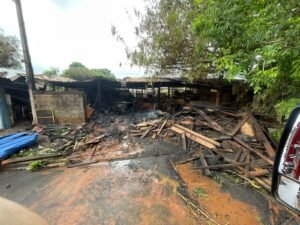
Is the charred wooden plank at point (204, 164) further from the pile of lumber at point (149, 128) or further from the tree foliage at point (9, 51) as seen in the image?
the tree foliage at point (9, 51)

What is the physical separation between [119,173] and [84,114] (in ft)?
20.8

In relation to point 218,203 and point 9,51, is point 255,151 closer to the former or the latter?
point 218,203

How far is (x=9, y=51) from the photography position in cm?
1351

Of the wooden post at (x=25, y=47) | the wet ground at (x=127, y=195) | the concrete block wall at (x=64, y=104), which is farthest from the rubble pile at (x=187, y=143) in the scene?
the wooden post at (x=25, y=47)

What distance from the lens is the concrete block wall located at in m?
9.80

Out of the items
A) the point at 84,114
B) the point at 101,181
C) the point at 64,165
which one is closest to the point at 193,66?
the point at 101,181

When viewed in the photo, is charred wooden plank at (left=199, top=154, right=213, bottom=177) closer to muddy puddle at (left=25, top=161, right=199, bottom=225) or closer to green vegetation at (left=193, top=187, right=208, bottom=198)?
green vegetation at (left=193, top=187, right=208, bottom=198)

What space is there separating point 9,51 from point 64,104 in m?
8.60

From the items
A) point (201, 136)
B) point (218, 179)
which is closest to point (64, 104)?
point (201, 136)

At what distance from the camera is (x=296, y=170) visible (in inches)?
44.8

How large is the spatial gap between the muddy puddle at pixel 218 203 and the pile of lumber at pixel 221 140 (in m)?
0.42

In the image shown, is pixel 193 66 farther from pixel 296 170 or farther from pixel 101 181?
pixel 296 170

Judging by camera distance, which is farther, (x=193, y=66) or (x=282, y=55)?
(x=193, y=66)

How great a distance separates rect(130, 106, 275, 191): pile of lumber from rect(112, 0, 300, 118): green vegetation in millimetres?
1581
